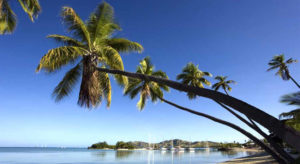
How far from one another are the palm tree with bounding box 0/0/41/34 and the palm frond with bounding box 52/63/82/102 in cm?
292

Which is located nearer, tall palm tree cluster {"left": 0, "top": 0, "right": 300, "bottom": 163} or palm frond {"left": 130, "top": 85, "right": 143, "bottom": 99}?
tall palm tree cluster {"left": 0, "top": 0, "right": 300, "bottom": 163}

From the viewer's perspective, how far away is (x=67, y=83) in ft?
28.3

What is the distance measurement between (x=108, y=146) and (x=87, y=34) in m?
125

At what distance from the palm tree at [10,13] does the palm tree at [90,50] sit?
2.01 m

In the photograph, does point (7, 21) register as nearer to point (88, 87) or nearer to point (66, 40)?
point (66, 40)

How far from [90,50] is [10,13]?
16.2 feet

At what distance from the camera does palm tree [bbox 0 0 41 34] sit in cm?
772

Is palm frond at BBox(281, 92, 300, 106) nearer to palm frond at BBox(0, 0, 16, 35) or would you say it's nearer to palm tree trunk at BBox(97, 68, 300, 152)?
palm tree trunk at BBox(97, 68, 300, 152)

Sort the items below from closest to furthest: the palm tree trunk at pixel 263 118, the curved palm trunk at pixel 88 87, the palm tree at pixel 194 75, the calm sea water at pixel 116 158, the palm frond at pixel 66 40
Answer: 1. the palm tree trunk at pixel 263 118
2. the curved palm trunk at pixel 88 87
3. the palm frond at pixel 66 40
4. the palm tree at pixel 194 75
5. the calm sea water at pixel 116 158

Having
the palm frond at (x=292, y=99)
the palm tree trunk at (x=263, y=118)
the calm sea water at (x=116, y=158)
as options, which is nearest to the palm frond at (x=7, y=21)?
the palm tree trunk at (x=263, y=118)

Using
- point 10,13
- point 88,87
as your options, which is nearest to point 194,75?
point 88,87

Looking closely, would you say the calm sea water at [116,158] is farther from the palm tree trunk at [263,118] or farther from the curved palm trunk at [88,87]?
the palm tree trunk at [263,118]

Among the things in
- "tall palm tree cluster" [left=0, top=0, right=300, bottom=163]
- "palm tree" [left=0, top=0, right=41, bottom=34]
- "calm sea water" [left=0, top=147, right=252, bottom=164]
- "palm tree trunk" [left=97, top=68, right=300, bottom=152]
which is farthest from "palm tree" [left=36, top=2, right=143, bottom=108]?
"calm sea water" [left=0, top=147, right=252, bottom=164]

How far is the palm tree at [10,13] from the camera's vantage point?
7.72 metres
